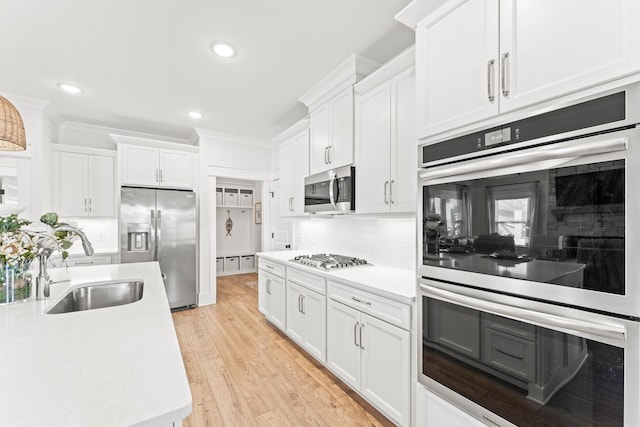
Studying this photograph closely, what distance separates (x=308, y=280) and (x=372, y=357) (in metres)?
0.96

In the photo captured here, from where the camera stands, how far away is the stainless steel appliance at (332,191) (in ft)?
8.26

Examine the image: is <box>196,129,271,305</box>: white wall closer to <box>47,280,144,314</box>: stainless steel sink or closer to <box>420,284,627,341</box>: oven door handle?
<box>47,280,144,314</box>: stainless steel sink

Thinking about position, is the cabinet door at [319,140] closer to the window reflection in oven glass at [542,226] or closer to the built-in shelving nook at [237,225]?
the window reflection in oven glass at [542,226]

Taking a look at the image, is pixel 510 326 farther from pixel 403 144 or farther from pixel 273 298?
pixel 273 298

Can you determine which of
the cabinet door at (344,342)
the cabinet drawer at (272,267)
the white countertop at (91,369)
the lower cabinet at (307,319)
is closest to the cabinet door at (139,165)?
the cabinet drawer at (272,267)

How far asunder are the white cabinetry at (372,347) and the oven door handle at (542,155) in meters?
0.86

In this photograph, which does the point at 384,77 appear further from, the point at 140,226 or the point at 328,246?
the point at 140,226

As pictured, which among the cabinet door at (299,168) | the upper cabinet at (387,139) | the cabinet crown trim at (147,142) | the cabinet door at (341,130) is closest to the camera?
the upper cabinet at (387,139)

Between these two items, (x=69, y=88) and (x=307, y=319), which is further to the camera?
(x=69, y=88)

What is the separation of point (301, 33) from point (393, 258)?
6.66 ft

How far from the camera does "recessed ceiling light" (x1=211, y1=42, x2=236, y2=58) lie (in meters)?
2.27

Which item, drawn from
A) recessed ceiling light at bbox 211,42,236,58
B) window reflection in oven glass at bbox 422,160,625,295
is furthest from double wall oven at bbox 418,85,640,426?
recessed ceiling light at bbox 211,42,236,58

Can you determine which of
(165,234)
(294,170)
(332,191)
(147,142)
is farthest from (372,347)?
(147,142)

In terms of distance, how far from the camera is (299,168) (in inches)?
137
